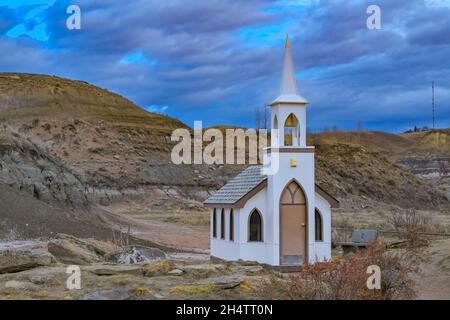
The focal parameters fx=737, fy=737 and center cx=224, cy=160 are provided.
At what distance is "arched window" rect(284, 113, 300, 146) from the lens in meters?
24.4

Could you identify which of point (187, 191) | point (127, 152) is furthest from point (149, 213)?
point (127, 152)

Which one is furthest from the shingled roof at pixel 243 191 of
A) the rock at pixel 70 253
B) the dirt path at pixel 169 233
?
the dirt path at pixel 169 233

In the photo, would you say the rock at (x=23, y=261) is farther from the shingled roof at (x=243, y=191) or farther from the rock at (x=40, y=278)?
the shingled roof at (x=243, y=191)

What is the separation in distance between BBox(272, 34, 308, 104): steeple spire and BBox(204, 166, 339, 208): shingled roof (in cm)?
260

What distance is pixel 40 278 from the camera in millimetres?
16734

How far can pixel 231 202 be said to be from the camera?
2430 cm

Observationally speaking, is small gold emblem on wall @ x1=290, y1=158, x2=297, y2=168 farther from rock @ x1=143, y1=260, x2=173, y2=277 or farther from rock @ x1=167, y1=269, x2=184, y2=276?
rock @ x1=167, y1=269, x2=184, y2=276

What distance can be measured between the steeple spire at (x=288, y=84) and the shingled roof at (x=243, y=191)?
8.53 ft

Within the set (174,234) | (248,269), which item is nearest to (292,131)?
(248,269)
